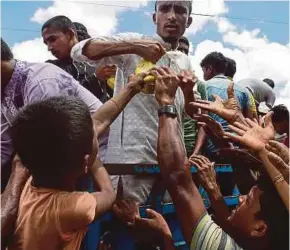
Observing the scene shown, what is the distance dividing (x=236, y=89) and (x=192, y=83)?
1.56 m

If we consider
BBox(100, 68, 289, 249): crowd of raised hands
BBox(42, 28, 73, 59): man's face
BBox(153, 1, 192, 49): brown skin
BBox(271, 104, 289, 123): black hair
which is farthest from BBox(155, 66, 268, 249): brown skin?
BBox(271, 104, 289, 123): black hair

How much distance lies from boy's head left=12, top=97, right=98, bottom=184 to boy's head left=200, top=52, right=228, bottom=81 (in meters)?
2.64

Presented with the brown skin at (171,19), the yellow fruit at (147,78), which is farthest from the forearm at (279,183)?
the brown skin at (171,19)

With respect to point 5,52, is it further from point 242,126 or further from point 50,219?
point 242,126

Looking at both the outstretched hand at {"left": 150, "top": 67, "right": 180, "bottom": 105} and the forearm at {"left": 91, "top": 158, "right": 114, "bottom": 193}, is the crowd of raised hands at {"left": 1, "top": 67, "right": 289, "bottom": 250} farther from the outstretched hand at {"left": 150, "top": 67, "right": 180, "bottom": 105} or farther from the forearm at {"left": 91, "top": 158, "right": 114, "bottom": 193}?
the forearm at {"left": 91, "top": 158, "right": 114, "bottom": 193}

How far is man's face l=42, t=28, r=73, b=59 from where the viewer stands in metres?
3.07

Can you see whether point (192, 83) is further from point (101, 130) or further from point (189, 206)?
point (189, 206)

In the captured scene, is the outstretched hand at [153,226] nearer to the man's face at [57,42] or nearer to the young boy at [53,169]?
the young boy at [53,169]

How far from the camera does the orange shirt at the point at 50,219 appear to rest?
4.90 feet

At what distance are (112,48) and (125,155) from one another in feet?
1.71

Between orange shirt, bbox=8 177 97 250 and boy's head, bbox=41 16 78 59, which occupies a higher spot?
boy's head, bbox=41 16 78 59

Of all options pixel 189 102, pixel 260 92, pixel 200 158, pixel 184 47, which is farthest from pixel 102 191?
pixel 260 92

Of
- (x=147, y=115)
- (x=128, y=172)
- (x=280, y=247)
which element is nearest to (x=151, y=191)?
(x=128, y=172)

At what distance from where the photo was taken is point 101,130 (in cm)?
192
